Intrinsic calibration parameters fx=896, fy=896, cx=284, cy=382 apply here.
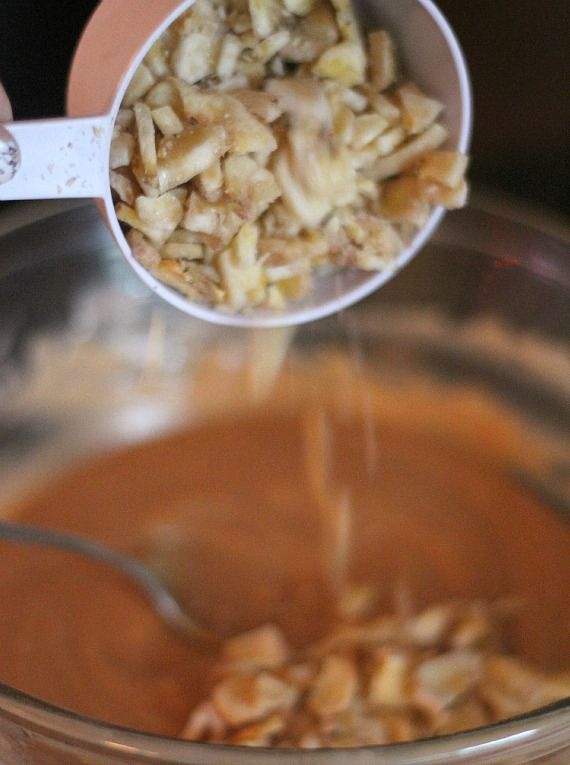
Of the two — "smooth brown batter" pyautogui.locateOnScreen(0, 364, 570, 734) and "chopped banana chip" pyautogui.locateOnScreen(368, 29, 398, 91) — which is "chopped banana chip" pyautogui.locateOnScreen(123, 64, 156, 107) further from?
"smooth brown batter" pyautogui.locateOnScreen(0, 364, 570, 734)

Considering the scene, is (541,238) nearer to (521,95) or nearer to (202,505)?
(521,95)

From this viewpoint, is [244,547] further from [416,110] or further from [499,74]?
[499,74]

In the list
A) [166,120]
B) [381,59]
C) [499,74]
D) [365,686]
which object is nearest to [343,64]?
[381,59]

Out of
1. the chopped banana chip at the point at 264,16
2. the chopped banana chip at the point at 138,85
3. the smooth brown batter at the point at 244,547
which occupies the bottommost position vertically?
the smooth brown batter at the point at 244,547

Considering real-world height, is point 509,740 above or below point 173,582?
above

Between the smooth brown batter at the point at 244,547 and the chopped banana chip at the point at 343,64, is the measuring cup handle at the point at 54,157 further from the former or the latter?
the smooth brown batter at the point at 244,547

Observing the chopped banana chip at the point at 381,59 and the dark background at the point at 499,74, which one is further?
the dark background at the point at 499,74

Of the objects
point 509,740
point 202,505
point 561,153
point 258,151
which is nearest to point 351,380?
point 202,505

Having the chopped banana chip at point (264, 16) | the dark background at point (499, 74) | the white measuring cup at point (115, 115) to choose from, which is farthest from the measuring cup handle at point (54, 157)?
the dark background at point (499, 74)
